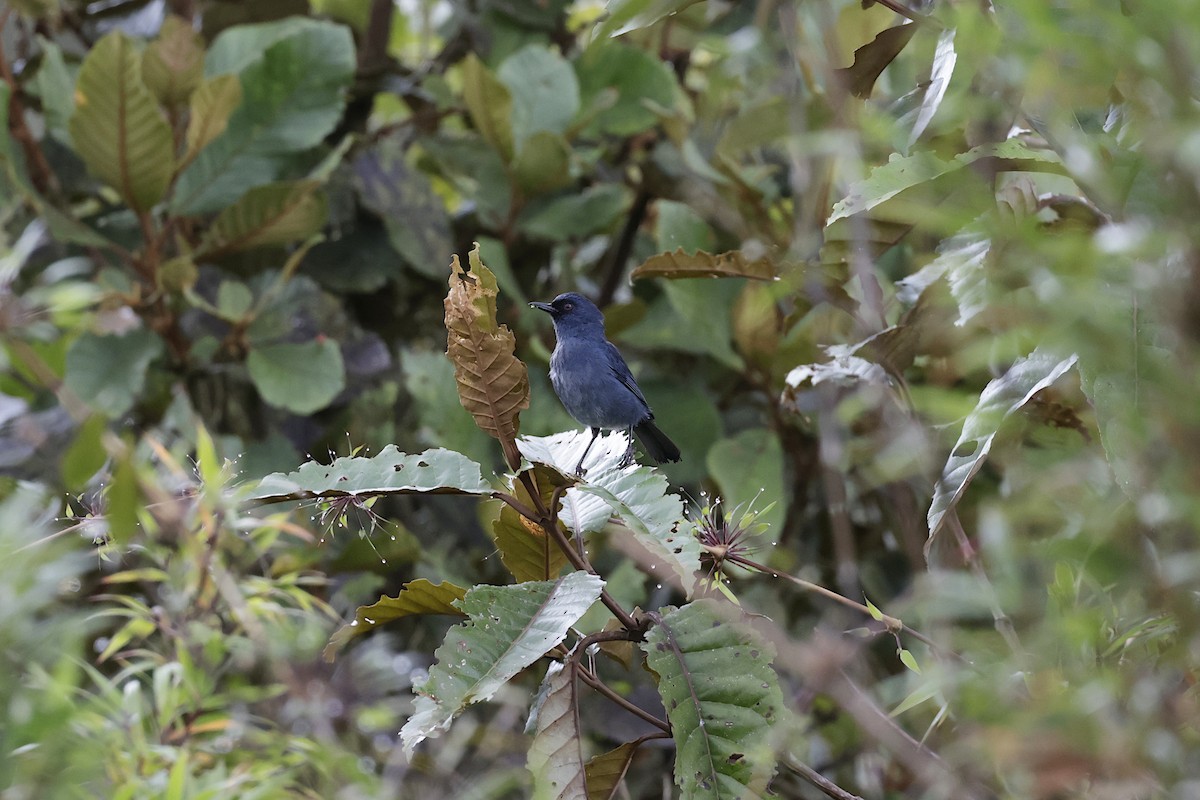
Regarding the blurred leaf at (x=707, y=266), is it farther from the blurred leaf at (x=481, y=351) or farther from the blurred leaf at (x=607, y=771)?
the blurred leaf at (x=607, y=771)

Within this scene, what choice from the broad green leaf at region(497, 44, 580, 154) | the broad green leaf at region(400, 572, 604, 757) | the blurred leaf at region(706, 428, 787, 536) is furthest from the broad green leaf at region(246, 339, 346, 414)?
the broad green leaf at region(400, 572, 604, 757)

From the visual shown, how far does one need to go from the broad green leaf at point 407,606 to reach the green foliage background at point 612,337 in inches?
0.7

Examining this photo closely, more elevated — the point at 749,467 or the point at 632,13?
the point at 632,13

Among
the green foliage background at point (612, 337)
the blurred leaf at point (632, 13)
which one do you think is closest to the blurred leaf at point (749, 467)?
the green foliage background at point (612, 337)

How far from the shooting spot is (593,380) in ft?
9.12

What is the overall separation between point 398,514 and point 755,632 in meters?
1.86

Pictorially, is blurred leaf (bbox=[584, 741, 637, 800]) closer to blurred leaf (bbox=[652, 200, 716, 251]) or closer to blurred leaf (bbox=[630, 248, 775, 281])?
blurred leaf (bbox=[630, 248, 775, 281])

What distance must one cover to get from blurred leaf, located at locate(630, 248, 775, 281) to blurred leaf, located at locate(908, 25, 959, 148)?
32 centimetres

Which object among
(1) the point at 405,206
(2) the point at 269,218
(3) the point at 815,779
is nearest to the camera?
(3) the point at 815,779

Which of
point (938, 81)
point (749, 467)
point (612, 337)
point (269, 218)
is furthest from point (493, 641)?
point (269, 218)

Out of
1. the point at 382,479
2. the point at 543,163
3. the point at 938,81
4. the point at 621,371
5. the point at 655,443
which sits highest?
the point at 938,81

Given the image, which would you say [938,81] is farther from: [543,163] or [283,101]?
[283,101]

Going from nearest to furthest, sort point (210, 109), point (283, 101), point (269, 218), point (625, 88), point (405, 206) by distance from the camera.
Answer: point (210, 109) → point (269, 218) → point (283, 101) → point (405, 206) → point (625, 88)

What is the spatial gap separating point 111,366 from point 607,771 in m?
1.83
